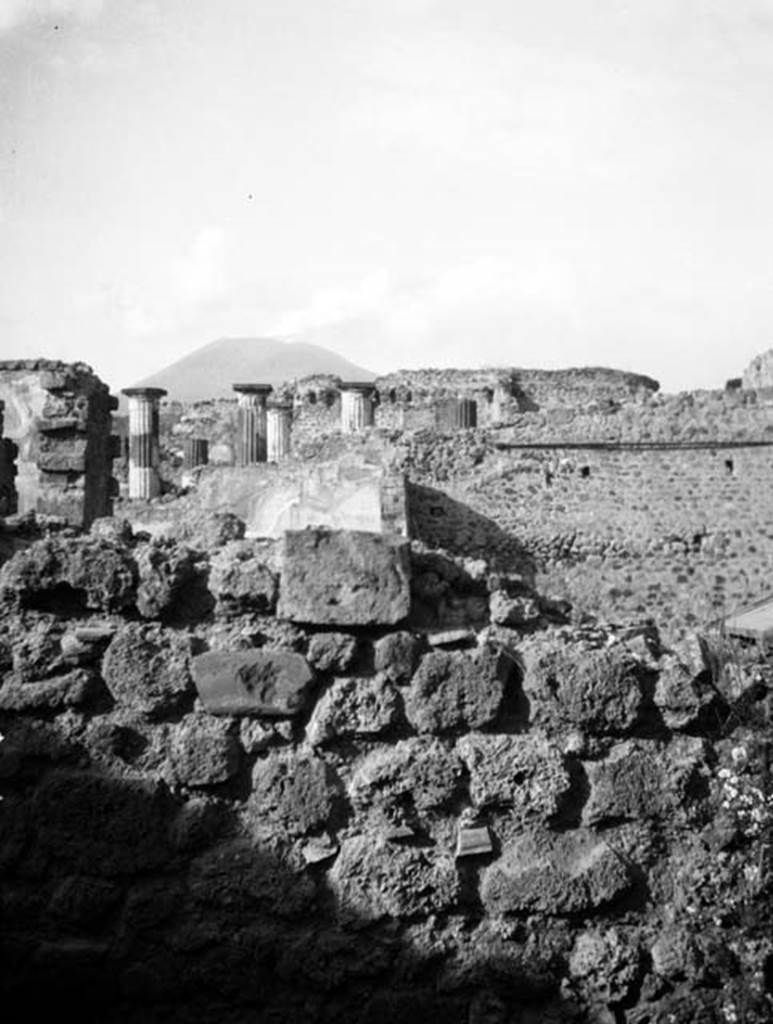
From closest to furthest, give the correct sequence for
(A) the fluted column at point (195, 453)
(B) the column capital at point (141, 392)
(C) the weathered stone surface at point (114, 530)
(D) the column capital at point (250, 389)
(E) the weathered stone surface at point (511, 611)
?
(E) the weathered stone surface at point (511, 611) < (C) the weathered stone surface at point (114, 530) < (B) the column capital at point (141, 392) < (D) the column capital at point (250, 389) < (A) the fluted column at point (195, 453)

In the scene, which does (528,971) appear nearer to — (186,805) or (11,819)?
(186,805)

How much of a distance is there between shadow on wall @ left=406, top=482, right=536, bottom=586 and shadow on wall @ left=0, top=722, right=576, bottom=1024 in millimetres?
12692

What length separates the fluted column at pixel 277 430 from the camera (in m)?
24.8

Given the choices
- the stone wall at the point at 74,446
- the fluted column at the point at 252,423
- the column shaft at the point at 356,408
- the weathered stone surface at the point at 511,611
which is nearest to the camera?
the weathered stone surface at the point at 511,611

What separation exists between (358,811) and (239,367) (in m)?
75.7

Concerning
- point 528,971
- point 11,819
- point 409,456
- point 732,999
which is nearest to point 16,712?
point 11,819

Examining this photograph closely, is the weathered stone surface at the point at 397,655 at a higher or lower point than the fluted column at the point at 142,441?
lower

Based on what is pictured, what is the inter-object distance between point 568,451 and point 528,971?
13.5 m

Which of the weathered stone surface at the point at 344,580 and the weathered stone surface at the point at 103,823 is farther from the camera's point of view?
the weathered stone surface at the point at 344,580

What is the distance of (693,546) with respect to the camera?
1580 centimetres

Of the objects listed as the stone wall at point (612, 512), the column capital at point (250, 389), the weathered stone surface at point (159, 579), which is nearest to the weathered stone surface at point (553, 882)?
the weathered stone surface at point (159, 579)

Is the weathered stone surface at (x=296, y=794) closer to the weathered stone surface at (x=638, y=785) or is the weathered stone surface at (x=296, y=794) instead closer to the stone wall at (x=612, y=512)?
the weathered stone surface at (x=638, y=785)

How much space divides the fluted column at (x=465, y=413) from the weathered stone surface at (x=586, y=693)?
79.1ft

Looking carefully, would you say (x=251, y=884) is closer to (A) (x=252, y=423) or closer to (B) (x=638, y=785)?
(B) (x=638, y=785)
